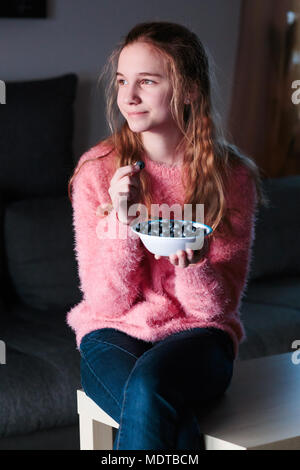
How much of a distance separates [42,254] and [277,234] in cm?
80

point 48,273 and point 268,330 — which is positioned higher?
point 48,273

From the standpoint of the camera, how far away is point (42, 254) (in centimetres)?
226

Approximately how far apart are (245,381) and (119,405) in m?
0.29

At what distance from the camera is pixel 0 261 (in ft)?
7.36

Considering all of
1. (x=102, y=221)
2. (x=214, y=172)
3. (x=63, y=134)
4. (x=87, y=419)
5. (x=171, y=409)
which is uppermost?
(x=63, y=134)

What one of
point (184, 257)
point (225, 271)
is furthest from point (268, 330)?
point (184, 257)

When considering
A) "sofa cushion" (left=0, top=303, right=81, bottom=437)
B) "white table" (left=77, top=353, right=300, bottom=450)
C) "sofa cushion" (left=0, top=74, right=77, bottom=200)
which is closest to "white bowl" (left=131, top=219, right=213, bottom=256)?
"white table" (left=77, top=353, right=300, bottom=450)

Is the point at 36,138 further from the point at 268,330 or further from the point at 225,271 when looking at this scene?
the point at 225,271

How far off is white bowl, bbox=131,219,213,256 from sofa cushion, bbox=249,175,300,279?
43.3 inches

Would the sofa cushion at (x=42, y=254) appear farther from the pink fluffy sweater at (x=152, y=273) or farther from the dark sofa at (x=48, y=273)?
the pink fluffy sweater at (x=152, y=273)

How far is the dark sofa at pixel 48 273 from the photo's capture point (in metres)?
1.83

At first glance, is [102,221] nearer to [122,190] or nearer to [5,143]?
[122,190]

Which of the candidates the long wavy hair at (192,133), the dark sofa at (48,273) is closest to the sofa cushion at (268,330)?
the dark sofa at (48,273)

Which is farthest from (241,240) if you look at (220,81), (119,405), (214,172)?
(220,81)
